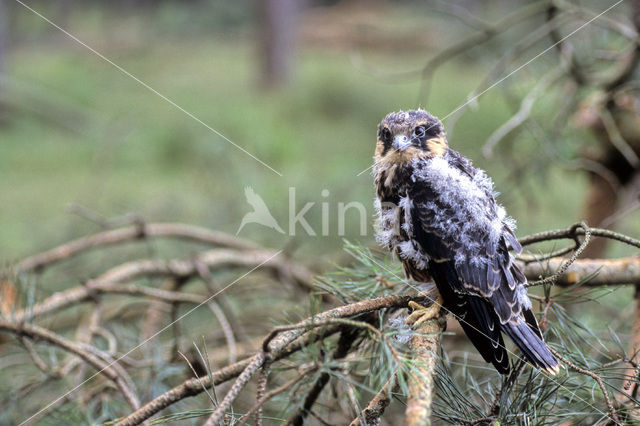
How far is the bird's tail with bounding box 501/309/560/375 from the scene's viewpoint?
0.93m

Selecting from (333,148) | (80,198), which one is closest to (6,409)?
(80,198)

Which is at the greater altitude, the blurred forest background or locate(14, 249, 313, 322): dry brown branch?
the blurred forest background

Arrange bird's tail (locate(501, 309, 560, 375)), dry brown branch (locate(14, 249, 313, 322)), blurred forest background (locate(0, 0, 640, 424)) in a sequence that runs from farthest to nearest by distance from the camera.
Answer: blurred forest background (locate(0, 0, 640, 424)) < dry brown branch (locate(14, 249, 313, 322)) < bird's tail (locate(501, 309, 560, 375))

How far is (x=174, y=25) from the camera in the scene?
11.7m

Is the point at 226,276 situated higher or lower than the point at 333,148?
lower

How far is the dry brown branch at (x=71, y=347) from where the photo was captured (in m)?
1.14

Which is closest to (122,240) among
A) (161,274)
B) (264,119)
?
(161,274)

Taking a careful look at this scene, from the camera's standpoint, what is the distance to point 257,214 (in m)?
2.62

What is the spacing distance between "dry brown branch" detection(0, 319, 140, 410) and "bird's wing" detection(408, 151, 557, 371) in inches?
24.4

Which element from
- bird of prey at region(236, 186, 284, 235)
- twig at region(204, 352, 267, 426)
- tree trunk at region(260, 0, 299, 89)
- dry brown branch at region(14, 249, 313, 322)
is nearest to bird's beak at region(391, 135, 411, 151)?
dry brown branch at region(14, 249, 313, 322)

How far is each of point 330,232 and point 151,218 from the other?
91cm

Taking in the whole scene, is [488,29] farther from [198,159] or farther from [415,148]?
[198,159]

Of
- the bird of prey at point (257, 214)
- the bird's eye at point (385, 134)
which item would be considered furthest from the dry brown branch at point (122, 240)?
the bird's eye at point (385, 134)

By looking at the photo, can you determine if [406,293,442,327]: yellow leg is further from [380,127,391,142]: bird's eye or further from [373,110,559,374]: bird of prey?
[380,127,391,142]: bird's eye
